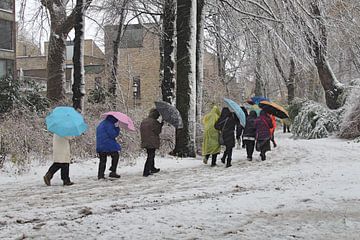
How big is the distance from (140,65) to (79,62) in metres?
28.7

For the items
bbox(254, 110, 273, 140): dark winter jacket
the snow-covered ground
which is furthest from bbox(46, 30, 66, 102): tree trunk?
the snow-covered ground

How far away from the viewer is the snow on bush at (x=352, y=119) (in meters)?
19.5

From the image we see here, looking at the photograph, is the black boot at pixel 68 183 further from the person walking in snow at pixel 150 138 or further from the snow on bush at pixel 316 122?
the snow on bush at pixel 316 122

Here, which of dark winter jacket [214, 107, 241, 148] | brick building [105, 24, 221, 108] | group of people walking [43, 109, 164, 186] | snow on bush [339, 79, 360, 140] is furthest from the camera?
brick building [105, 24, 221, 108]

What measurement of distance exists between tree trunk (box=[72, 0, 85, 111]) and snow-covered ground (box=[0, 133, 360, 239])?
16.8ft

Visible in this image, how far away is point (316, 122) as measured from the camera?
23250 millimetres

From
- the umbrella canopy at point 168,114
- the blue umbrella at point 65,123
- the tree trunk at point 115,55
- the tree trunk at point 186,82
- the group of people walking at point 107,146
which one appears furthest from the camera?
the tree trunk at point 115,55

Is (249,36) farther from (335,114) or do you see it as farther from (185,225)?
(185,225)

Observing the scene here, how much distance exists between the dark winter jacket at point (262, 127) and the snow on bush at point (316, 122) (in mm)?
9826

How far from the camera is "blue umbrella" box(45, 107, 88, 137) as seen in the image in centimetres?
937

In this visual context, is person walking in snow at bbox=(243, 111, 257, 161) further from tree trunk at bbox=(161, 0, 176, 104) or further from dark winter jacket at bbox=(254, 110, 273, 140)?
tree trunk at bbox=(161, 0, 176, 104)

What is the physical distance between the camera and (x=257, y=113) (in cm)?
1398

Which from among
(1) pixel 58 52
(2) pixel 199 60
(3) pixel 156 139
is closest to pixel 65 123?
(3) pixel 156 139

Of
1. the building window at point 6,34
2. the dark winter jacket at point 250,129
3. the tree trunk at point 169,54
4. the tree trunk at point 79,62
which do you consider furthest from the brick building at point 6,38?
the dark winter jacket at point 250,129
